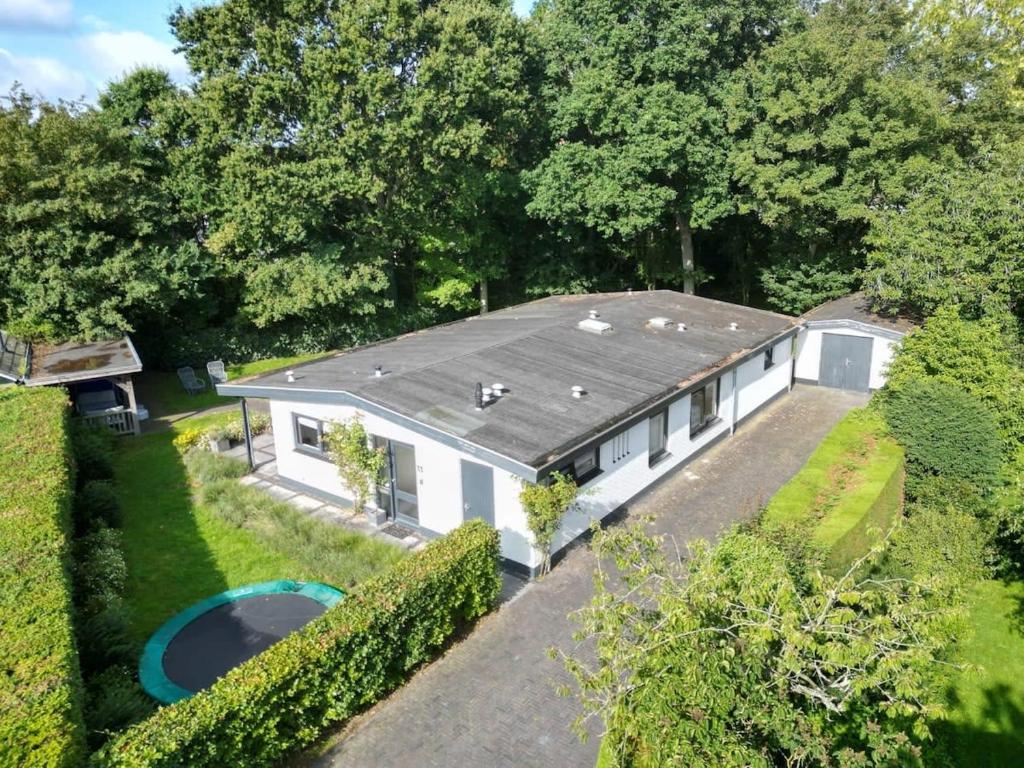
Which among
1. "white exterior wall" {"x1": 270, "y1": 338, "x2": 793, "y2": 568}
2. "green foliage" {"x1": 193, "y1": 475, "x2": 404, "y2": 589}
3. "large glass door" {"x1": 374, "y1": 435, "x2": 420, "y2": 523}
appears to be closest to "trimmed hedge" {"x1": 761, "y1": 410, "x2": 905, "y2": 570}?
"white exterior wall" {"x1": 270, "y1": 338, "x2": 793, "y2": 568}

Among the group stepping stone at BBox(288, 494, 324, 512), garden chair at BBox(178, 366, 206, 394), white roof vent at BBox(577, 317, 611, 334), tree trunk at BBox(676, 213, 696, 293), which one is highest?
tree trunk at BBox(676, 213, 696, 293)

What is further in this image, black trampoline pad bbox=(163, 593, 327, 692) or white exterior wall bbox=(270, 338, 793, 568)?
white exterior wall bbox=(270, 338, 793, 568)

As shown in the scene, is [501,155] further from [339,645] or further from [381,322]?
[339,645]

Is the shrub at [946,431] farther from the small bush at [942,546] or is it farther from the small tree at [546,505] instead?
the small tree at [546,505]

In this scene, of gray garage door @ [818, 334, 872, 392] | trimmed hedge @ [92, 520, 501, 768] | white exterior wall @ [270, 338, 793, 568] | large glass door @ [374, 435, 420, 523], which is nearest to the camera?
trimmed hedge @ [92, 520, 501, 768]

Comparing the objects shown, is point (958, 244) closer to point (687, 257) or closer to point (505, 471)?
point (687, 257)

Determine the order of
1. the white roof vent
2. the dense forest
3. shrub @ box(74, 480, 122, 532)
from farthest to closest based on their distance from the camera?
1. the dense forest
2. the white roof vent
3. shrub @ box(74, 480, 122, 532)

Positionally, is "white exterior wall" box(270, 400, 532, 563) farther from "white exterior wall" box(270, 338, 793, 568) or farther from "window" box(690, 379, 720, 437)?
"window" box(690, 379, 720, 437)
